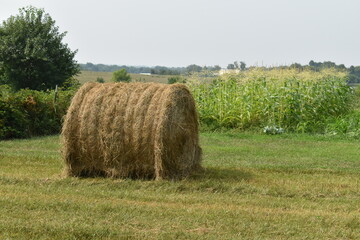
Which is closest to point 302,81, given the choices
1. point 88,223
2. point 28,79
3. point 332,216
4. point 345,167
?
point 345,167

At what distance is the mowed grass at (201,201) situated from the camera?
7.02 m

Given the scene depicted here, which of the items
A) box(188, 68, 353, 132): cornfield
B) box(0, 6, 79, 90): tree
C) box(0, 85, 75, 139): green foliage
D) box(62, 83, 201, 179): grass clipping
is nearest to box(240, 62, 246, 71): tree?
box(188, 68, 353, 132): cornfield

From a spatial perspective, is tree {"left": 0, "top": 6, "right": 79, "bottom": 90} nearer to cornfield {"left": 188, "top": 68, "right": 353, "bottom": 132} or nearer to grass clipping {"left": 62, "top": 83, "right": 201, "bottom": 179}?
cornfield {"left": 188, "top": 68, "right": 353, "bottom": 132}

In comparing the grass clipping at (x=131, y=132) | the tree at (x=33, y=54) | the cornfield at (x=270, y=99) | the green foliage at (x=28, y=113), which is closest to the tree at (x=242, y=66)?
the cornfield at (x=270, y=99)

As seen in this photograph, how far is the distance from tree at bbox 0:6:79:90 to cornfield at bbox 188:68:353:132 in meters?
17.6

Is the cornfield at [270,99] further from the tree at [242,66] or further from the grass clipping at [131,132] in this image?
the grass clipping at [131,132]

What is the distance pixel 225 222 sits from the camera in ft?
24.4

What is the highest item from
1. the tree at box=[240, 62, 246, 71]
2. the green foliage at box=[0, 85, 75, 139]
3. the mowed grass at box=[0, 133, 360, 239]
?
the tree at box=[240, 62, 246, 71]

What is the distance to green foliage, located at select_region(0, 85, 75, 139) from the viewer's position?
56.1ft

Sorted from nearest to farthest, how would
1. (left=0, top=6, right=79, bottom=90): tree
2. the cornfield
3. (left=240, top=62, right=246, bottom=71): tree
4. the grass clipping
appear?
the grass clipping
the cornfield
(left=240, top=62, right=246, bottom=71): tree
(left=0, top=6, right=79, bottom=90): tree

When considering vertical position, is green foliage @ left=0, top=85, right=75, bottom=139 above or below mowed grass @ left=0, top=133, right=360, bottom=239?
above

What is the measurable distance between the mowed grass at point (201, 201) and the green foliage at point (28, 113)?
369 cm

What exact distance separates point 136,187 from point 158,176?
546mm

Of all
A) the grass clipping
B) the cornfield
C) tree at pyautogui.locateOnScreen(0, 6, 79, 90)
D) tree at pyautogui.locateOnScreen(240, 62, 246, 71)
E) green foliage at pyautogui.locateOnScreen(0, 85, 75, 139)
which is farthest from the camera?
tree at pyautogui.locateOnScreen(0, 6, 79, 90)
